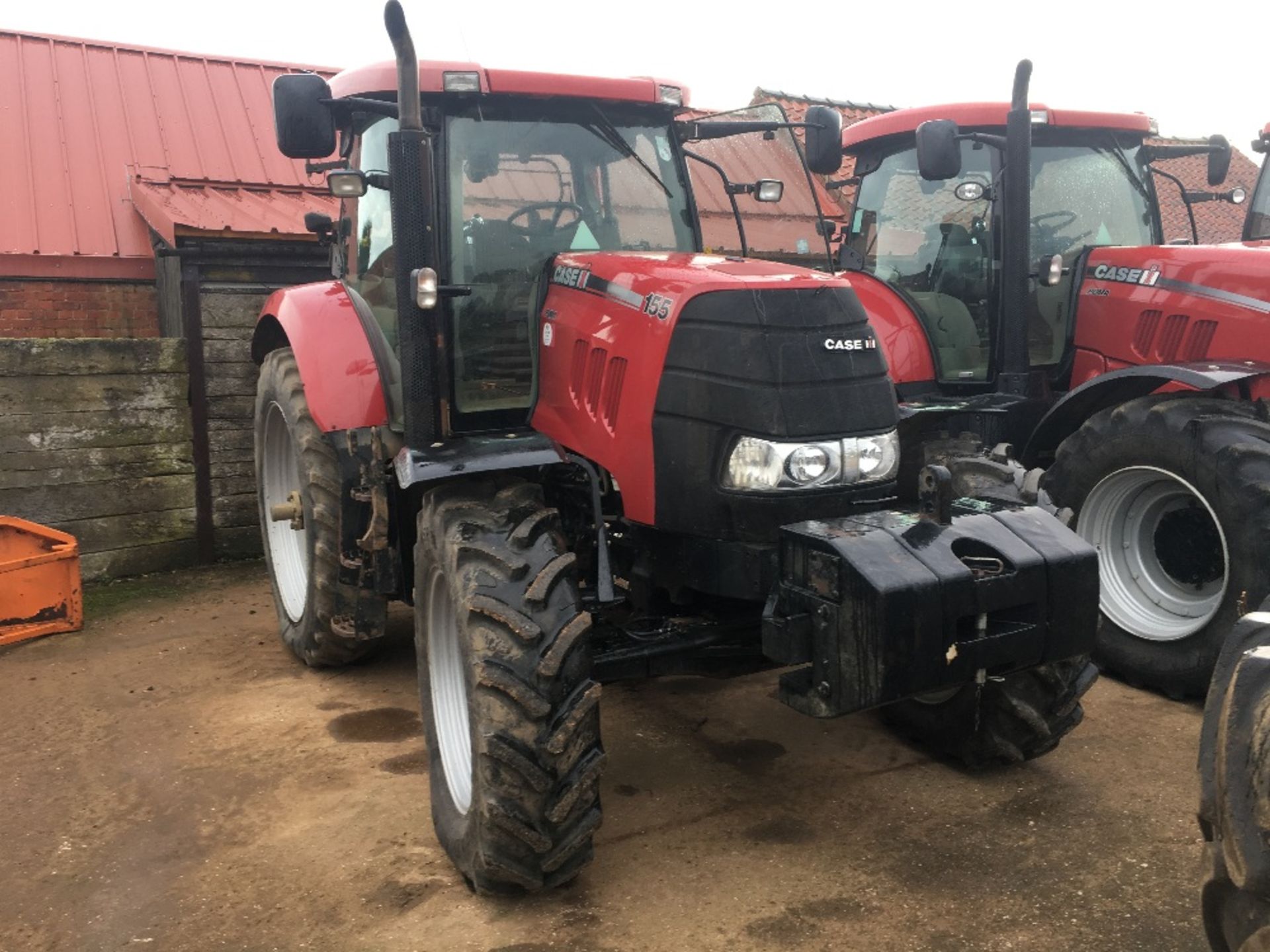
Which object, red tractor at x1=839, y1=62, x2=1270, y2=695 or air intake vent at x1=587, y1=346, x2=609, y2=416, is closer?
air intake vent at x1=587, y1=346, x2=609, y2=416

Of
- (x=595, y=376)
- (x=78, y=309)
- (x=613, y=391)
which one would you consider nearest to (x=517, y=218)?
(x=595, y=376)

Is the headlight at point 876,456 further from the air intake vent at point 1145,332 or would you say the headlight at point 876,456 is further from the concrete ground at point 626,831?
the air intake vent at point 1145,332

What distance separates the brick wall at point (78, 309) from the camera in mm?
8445

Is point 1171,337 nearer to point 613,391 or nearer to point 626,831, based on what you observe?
point 613,391

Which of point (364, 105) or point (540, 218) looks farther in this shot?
point (540, 218)

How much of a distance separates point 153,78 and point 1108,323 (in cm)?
812

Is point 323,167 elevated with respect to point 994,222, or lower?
elevated

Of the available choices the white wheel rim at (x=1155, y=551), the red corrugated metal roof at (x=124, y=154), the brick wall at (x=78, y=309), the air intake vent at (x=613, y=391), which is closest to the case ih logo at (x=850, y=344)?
the air intake vent at (x=613, y=391)

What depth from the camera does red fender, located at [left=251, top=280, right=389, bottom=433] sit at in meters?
4.51

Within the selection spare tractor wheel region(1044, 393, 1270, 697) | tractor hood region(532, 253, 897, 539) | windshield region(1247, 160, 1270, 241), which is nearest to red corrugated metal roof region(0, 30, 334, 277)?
tractor hood region(532, 253, 897, 539)

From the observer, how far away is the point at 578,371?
12.4 feet

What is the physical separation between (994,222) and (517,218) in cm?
278

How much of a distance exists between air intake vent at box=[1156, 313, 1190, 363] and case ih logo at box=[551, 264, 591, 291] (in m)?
3.00

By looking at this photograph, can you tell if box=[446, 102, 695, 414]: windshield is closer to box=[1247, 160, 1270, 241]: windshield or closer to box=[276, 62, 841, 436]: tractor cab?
box=[276, 62, 841, 436]: tractor cab
